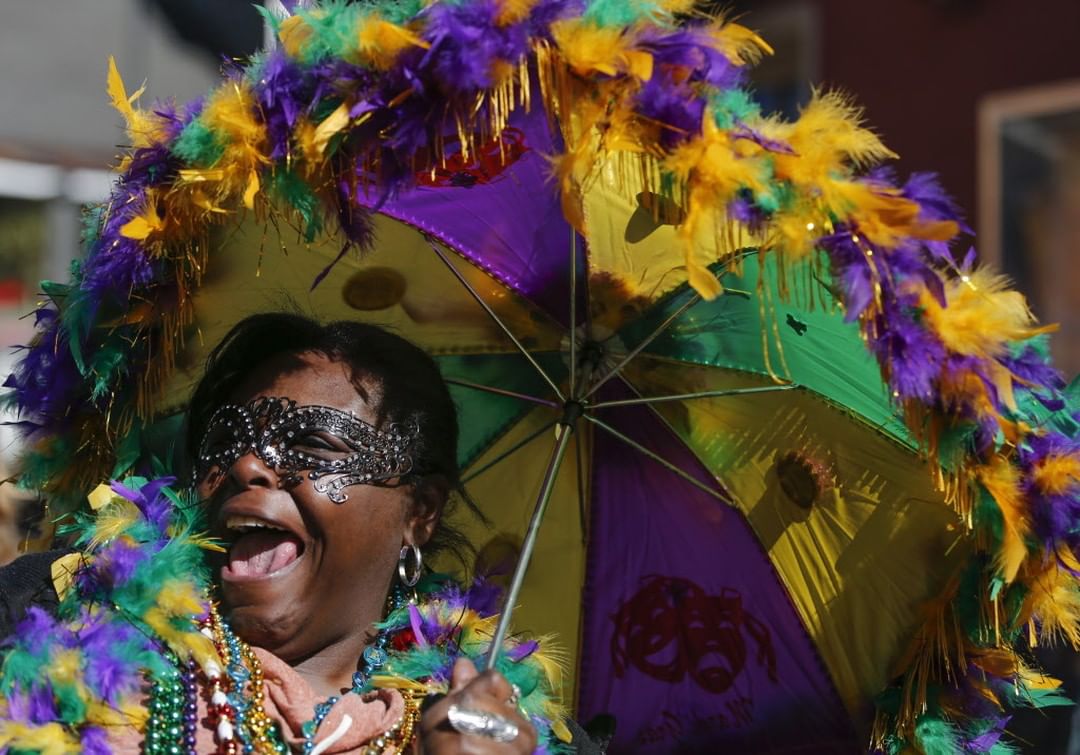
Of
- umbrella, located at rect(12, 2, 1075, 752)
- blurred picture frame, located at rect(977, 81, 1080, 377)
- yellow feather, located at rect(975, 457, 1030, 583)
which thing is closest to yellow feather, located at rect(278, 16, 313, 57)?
umbrella, located at rect(12, 2, 1075, 752)

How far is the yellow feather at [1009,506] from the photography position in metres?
2.12

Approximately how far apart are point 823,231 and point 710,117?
0.23m

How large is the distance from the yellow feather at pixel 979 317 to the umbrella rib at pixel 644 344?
53cm

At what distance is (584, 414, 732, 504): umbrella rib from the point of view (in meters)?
2.66

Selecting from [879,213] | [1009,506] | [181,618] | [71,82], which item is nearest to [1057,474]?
[1009,506]

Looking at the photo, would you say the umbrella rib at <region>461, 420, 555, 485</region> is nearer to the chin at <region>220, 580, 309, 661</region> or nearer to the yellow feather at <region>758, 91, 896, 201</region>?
the chin at <region>220, 580, 309, 661</region>

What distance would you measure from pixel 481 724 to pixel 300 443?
58 centimetres

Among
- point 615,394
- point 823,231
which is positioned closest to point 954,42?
point 615,394

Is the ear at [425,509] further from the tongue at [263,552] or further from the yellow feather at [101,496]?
the yellow feather at [101,496]

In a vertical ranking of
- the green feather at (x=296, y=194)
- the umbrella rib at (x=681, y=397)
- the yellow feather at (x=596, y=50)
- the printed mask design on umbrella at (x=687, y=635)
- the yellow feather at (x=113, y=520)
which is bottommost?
the printed mask design on umbrella at (x=687, y=635)

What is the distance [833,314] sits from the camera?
225 centimetres

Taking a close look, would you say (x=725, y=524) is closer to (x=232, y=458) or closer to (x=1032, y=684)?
(x=1032, y=684)

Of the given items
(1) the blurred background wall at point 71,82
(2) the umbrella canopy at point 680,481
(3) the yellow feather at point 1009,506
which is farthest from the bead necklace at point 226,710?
(1) the blurred background wall at point 71,82

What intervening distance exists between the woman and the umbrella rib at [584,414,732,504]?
37 cm
